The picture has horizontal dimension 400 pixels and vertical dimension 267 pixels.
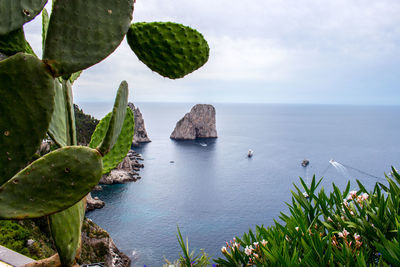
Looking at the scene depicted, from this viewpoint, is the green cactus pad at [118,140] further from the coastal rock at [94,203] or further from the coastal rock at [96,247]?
the coastal rock at [94,203]

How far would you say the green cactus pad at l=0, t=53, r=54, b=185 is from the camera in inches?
37.0

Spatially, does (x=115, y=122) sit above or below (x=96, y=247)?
above

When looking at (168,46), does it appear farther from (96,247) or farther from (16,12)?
(96,247)

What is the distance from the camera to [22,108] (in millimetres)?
977

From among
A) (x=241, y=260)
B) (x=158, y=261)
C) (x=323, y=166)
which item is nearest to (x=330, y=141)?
(x=323, y=166)

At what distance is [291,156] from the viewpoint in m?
53.9

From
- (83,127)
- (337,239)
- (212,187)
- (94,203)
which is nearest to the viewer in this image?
(337,239)

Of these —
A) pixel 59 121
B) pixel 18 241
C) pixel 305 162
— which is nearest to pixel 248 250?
pixel 59 121

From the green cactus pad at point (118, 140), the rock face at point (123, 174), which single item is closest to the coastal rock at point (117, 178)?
the rock face at point (123, 174)

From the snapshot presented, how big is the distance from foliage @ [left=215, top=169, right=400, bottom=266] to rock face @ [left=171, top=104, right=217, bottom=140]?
6919cm

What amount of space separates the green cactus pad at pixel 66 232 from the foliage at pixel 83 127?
30871 millimetres

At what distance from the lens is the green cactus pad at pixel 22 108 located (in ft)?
3.09

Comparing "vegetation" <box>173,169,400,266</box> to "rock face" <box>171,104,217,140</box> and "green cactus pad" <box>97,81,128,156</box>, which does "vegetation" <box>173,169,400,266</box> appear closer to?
"green cactus pad" <box>97,81,128,156</box>

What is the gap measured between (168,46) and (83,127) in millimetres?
35532
